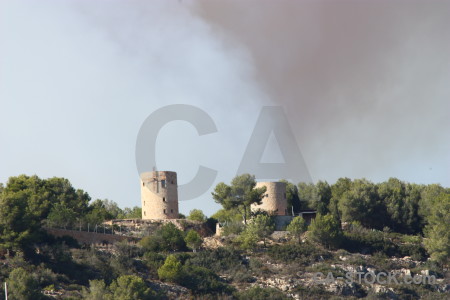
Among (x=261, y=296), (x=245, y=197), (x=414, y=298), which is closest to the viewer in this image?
(x=261, y=296)

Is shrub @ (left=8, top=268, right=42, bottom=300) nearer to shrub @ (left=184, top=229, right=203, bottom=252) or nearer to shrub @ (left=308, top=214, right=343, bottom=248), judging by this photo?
shrub @ (left=184, top=229, right=203, bottom=252)

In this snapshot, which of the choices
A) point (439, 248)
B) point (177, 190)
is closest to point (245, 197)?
point (177, 190)

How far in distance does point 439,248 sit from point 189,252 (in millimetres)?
18875

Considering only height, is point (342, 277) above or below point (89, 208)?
below

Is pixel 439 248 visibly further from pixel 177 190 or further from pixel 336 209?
pixel 177 190

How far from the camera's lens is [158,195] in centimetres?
6488

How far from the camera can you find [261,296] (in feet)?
158

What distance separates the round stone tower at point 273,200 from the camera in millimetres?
66938

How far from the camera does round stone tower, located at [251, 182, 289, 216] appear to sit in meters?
66.9

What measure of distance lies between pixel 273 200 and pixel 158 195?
10.0 m

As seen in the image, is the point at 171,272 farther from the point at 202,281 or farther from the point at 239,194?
the point at 239,194

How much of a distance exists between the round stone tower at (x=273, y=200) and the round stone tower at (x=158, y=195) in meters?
7.35

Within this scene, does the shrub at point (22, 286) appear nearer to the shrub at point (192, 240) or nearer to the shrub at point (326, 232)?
the shrub at point (192, 240)

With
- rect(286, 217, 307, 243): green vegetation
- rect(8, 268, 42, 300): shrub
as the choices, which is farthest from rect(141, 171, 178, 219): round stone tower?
rect(8, 268, 42, 300): shrub
